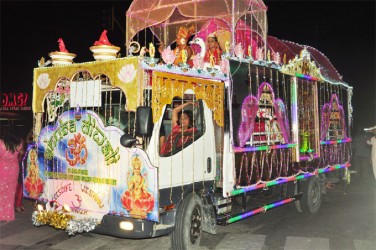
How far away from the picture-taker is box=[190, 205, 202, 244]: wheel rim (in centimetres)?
557

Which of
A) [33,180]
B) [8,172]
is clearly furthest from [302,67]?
[8,172]

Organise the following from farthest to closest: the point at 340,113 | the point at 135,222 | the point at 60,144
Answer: the point at 340,113
the point at 60,144
the point at 135,222

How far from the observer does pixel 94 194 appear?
208 inches

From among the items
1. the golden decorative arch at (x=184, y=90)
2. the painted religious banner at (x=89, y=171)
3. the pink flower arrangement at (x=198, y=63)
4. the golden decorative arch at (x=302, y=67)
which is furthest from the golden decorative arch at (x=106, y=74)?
the golden decorative arch at (x=302, y=67)

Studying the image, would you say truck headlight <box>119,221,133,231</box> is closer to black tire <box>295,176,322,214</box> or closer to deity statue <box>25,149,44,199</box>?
deity statue <box>25,149,44,199</box>

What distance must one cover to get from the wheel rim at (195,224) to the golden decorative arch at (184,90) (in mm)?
1416

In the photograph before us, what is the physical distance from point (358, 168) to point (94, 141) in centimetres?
→ 1193

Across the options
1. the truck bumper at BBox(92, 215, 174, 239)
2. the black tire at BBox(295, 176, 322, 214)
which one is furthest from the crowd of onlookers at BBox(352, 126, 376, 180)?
the truck bumper at BBox(92, 215, 174, 239)

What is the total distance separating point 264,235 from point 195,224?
68.3 inches

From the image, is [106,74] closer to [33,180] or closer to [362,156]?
[33,180]

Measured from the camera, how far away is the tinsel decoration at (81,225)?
16.6 ft

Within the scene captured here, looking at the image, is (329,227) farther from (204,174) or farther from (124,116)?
(124,116)

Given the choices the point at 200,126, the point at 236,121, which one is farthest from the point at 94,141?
the point at 236,121

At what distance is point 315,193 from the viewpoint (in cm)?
900
